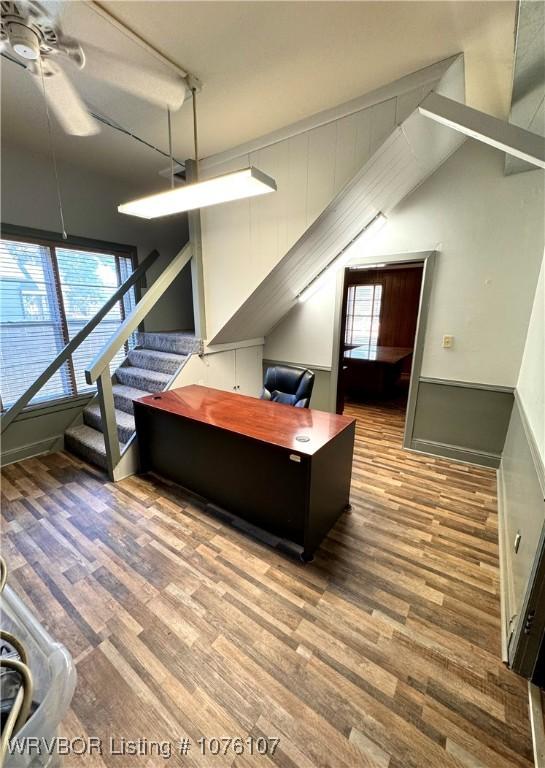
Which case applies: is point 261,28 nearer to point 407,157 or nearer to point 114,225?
point 407,157

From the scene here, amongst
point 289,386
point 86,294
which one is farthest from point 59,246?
point 289,386

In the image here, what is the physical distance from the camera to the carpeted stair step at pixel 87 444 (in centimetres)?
300

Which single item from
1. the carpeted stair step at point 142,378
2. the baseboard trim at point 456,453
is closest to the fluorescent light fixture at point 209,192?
the carpeted stair step at point 142,378

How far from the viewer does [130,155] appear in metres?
2.99

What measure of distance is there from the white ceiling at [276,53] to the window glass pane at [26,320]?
106 cm

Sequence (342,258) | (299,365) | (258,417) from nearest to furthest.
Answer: (258,417)
(342,258)
(299,365)

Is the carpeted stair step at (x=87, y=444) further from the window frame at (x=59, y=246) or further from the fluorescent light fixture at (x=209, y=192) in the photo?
the fluorescent light fixture at (x=209, y=192)

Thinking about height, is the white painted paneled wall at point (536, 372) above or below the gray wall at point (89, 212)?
below

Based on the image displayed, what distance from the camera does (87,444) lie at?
10.3ft

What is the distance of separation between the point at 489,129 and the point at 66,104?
2.27 meters

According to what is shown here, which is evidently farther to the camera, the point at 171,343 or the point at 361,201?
the point at 171,343

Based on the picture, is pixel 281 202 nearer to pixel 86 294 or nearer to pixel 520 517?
pixel 86 294

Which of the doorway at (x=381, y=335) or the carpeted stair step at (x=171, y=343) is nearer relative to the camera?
the carpeted stair step at (x=171, y=343)

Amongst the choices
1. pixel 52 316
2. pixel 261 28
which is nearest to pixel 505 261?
pixel 261 28
